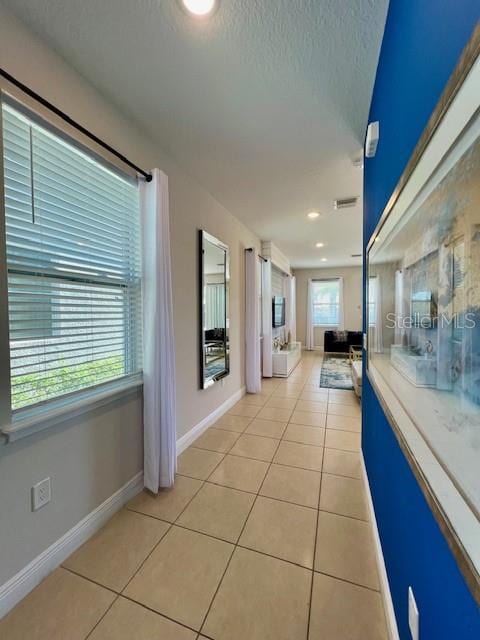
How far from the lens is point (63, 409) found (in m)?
1.41

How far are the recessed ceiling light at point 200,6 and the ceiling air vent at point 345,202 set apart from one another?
234cm

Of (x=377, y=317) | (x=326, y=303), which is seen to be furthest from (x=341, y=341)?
(x=377, y=317)

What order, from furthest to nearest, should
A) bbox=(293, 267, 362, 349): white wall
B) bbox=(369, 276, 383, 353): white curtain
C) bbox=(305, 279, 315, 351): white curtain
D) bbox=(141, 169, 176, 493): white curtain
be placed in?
bbox=(305, 279, 315, 351): white curtain, bbox=(293, 267, 362, 349): white wall, bbox=(141, 169, 176, 493): white curtain, bbox=(369, 276, 383, 353): white curtain

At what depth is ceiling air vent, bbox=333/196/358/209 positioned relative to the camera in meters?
3.12

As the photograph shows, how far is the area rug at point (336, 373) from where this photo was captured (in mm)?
4719

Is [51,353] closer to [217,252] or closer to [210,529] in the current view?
[210,529]


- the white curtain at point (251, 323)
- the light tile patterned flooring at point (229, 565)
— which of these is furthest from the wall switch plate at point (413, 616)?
the white curtain at point (251, 323)

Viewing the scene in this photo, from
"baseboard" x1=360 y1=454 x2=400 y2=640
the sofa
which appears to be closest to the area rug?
the sofa

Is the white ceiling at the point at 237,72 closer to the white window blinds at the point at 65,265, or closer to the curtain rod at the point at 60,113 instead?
the curtain rod at the point at 60,113

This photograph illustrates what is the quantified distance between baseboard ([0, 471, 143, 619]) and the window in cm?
776

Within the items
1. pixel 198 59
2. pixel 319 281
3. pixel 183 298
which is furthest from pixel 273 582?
pixel 319 281

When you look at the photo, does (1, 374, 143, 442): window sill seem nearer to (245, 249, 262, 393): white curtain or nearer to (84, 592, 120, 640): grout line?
(84, 592, 120, 640): grout line

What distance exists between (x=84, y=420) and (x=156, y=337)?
25.0 inches

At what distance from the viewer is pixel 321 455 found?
2.44 metres
